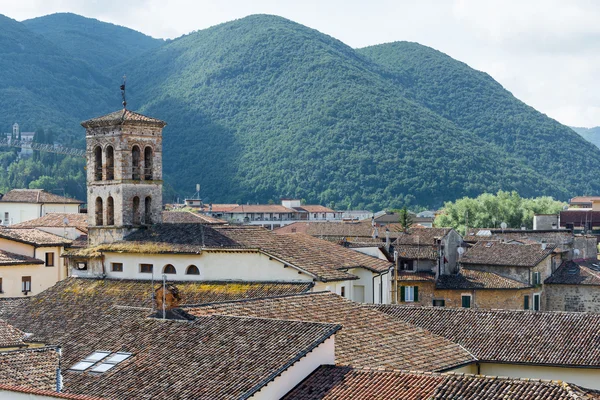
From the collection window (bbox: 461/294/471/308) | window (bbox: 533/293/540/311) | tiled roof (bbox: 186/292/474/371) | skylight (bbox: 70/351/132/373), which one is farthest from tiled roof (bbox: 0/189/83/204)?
skylight (bbox: 70/351/132/373)

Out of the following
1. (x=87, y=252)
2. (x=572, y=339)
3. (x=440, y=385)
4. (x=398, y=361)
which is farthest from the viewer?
Result: (x=87, y=252)

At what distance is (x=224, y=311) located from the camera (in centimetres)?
2664

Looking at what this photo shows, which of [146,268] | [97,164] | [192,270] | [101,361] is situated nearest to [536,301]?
[192,270]

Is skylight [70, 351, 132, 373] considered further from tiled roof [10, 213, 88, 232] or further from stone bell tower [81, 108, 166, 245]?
tiled roof [10, 213, 88, 232]

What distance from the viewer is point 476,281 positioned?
61.7 meters

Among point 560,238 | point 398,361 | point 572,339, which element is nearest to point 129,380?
point 398,361

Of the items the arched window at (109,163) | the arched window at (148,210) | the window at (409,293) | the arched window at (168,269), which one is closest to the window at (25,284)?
the arched window at (109,163)

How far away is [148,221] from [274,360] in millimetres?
24939

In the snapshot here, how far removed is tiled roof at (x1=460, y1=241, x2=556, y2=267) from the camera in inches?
2445

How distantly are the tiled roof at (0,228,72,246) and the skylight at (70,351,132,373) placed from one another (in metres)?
31.1

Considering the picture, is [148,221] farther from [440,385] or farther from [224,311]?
[440,385]

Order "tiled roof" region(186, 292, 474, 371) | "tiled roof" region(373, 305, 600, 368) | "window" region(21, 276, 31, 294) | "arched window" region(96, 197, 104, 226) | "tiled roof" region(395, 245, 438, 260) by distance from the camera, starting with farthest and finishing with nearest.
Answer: "tiled roof" region(395, 245, 438, 260), "window" region(21, 276, 31, 294), "arched window" region(96, 197, 104, 226), "tiled roof" region(373, 305, 600, 368), "tiled roof" region(186, 292, 474, 371)

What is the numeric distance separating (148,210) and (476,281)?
2419 centimetres

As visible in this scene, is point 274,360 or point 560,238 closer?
point 274,360
